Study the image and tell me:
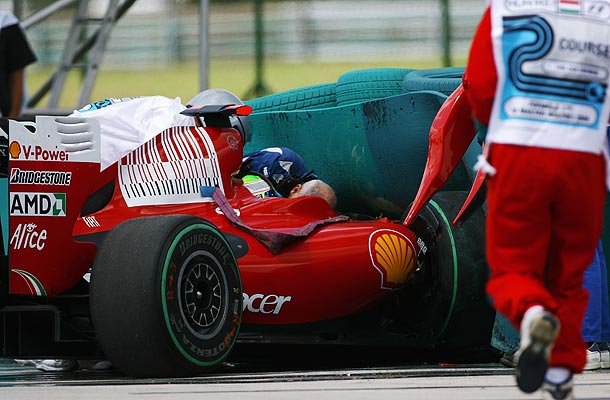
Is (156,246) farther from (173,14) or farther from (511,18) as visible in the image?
(173,14)

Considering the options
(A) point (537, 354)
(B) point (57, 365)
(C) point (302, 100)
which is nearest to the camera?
(A) point (537, 354)

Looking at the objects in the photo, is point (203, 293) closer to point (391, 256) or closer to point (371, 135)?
point (391, 256)

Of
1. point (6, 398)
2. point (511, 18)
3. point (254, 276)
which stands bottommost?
point (6, 398)

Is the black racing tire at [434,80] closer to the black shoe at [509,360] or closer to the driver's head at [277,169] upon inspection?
the driver's head at [277,169]

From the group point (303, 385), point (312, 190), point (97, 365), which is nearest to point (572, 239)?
point (303, 385)

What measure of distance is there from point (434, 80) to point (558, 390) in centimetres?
397

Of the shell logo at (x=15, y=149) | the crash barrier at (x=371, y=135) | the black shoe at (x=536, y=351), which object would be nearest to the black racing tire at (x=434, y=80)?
the crash barrier at (x=371, y=135)

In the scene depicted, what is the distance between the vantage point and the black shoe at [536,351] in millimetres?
3895

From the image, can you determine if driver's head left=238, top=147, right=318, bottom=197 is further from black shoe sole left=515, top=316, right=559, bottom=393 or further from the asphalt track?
black shoe sole left=515, top=316, right=559, bottom=393

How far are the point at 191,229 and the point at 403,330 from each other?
1.62m

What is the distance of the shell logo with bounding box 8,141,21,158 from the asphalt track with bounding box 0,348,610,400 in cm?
98

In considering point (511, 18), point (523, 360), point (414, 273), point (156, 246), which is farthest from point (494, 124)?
point (414, 273)

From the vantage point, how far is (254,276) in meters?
6.25

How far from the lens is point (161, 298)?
552 cm
